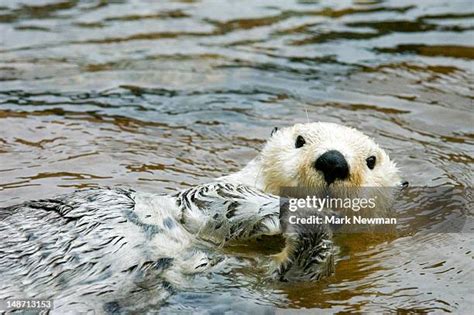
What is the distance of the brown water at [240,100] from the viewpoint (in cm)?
455

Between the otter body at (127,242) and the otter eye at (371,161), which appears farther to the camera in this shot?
the otter eye at (371,161)

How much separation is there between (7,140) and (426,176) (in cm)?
298

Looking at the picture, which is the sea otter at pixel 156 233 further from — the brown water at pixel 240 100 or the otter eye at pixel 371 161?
the brown water at pixel 240 100

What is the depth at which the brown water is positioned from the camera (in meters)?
4.55

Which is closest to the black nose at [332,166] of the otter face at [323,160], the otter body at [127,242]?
the otter face at [323,160]

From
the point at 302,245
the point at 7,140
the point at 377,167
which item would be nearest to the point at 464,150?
the point at 377,167

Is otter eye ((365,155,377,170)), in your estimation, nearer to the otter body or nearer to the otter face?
the otter face

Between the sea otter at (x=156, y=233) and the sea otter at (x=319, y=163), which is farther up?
the sea otter at (x=319, y=163)

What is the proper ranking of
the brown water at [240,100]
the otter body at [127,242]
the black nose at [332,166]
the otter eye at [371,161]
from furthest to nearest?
1. the otter eye at [371,161]
2. the brown water at [240,100]
3. the black nose at [332,166]
4. the otter body at [127,242]

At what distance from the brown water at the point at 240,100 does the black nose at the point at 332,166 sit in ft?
1.68

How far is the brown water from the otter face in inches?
17.4

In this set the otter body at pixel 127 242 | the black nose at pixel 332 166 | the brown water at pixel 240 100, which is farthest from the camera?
the brown water at pixel 240 100

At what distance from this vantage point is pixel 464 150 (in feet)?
20.8

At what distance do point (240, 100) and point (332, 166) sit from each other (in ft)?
10.3
